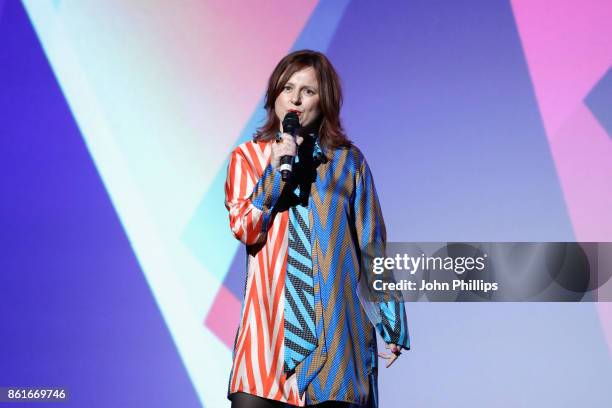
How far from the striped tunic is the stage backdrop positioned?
135 centimetres

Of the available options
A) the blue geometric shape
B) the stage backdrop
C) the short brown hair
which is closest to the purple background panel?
the stage backdrop

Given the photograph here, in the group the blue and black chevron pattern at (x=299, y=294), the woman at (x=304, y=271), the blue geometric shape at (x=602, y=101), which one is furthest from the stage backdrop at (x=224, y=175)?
the blue and black chevron pattern at (x=299, y=294)

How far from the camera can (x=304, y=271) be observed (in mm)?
1827

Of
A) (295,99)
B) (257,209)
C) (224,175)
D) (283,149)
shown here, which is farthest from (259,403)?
(224,175)

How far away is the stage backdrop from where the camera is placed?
3244mm

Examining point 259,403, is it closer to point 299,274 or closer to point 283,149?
point 299,274

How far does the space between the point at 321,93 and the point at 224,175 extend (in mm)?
1372

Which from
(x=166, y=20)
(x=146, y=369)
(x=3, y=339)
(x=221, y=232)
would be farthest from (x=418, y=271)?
(x=3, y=339)

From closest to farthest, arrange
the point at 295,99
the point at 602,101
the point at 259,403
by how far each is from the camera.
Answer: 1. the point at 259,403
2. the point at 295,99
3. the point at 602,101

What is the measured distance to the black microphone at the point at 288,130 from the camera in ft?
5.78

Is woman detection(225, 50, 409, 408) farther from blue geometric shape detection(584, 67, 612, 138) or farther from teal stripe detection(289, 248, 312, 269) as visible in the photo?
blue geometric shape detection(584, 67, 612, 138)

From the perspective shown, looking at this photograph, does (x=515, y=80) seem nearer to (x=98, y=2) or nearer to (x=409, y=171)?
(x=409, y=171)

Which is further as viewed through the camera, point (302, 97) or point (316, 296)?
point (302, 97)

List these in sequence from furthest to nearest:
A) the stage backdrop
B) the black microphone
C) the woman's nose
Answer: the stage backdrop, the woman's nose, the black microphone
